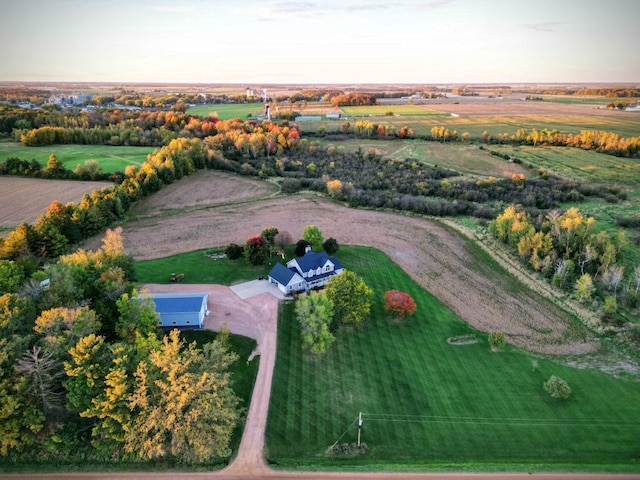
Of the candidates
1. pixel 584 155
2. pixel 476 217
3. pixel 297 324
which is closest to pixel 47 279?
pixel 297 324

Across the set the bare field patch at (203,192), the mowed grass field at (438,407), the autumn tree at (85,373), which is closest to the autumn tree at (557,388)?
the mowed grass field at (438,407)

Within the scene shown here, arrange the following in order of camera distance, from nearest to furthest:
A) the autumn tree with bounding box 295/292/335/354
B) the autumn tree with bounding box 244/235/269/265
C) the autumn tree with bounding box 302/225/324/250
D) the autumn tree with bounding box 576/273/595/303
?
the autumn tree with bounding box 295/292/335/354
the autumn tree with bounding box 576/273/595/303
the autumn tree with bounding box 244/235/269/265
the autumn tree with bounding box 302/225/324/250

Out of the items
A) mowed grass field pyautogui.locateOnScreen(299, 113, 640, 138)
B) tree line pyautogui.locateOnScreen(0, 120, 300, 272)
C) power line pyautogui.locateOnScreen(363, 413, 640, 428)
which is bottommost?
power line pyautogui.locateOnScreen(363, 413, 640, 428)

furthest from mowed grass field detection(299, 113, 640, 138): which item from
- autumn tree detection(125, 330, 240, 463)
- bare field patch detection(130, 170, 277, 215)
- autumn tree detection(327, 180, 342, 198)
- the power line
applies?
autumn tree detection(125, 330, 240, 463)

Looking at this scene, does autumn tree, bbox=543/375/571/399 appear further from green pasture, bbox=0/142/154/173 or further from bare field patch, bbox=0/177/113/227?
green pasture, bbox=0/142/154/173

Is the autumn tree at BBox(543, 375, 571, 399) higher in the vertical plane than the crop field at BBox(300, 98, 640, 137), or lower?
lower

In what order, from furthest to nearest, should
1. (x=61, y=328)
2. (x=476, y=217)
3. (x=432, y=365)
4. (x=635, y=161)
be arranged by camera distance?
(x=635, y=161)
(x=476, y=217)
(x=432, y=365)
(x=61, y=328)

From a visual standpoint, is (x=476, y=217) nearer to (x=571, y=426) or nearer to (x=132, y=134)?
(x=571, y=426)
